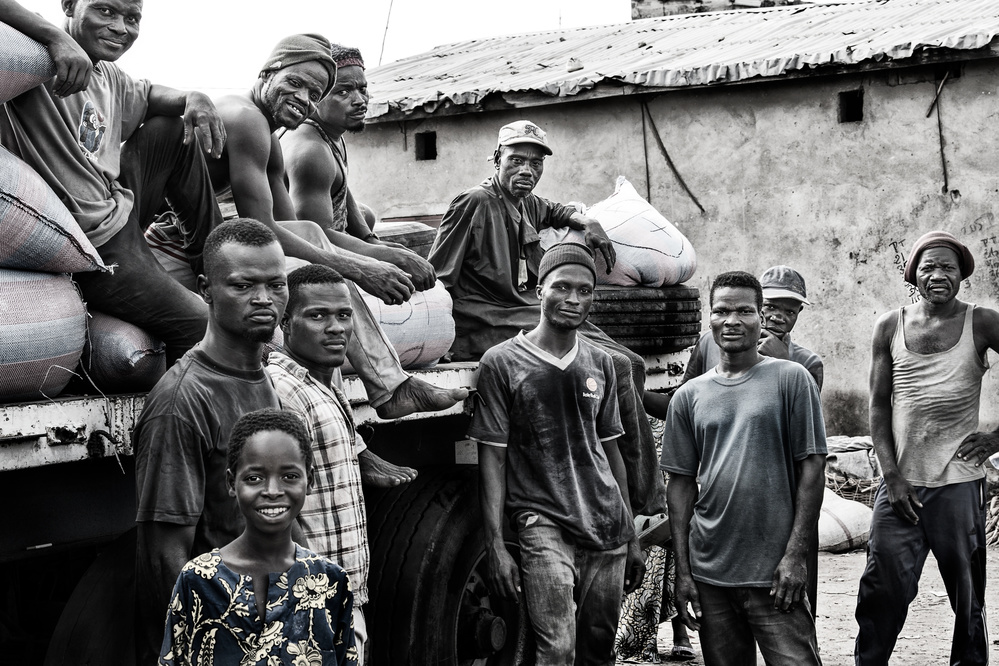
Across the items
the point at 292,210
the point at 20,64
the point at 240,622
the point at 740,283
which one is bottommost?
the point at 240,622

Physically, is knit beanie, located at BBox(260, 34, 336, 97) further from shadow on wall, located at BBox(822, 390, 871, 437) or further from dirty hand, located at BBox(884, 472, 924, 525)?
shadow on wall, located at BBox(822, 390, 871, 437)

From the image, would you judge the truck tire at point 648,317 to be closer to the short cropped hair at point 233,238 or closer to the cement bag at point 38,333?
the short cropped hair at point 233,238

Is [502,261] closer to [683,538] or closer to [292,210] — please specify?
[292,210]

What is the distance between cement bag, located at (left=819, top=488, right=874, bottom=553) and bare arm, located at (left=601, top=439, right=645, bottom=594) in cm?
397

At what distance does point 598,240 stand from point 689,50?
7158 mm

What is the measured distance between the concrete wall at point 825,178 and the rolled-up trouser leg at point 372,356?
6889 millimetres

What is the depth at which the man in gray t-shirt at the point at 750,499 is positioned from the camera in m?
3.47

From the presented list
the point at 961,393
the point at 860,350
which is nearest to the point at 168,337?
the point at 961,393

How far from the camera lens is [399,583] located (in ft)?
12.5

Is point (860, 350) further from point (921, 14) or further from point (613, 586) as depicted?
point (613, 586)

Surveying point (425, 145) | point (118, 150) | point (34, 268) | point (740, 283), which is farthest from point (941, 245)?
point (425, 145)

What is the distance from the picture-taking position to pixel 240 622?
2285 mm

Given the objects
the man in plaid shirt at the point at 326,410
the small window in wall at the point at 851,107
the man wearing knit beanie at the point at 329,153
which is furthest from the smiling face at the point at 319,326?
the small window in wall at the point at 851,107

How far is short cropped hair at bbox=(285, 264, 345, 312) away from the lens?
10.2 ft
